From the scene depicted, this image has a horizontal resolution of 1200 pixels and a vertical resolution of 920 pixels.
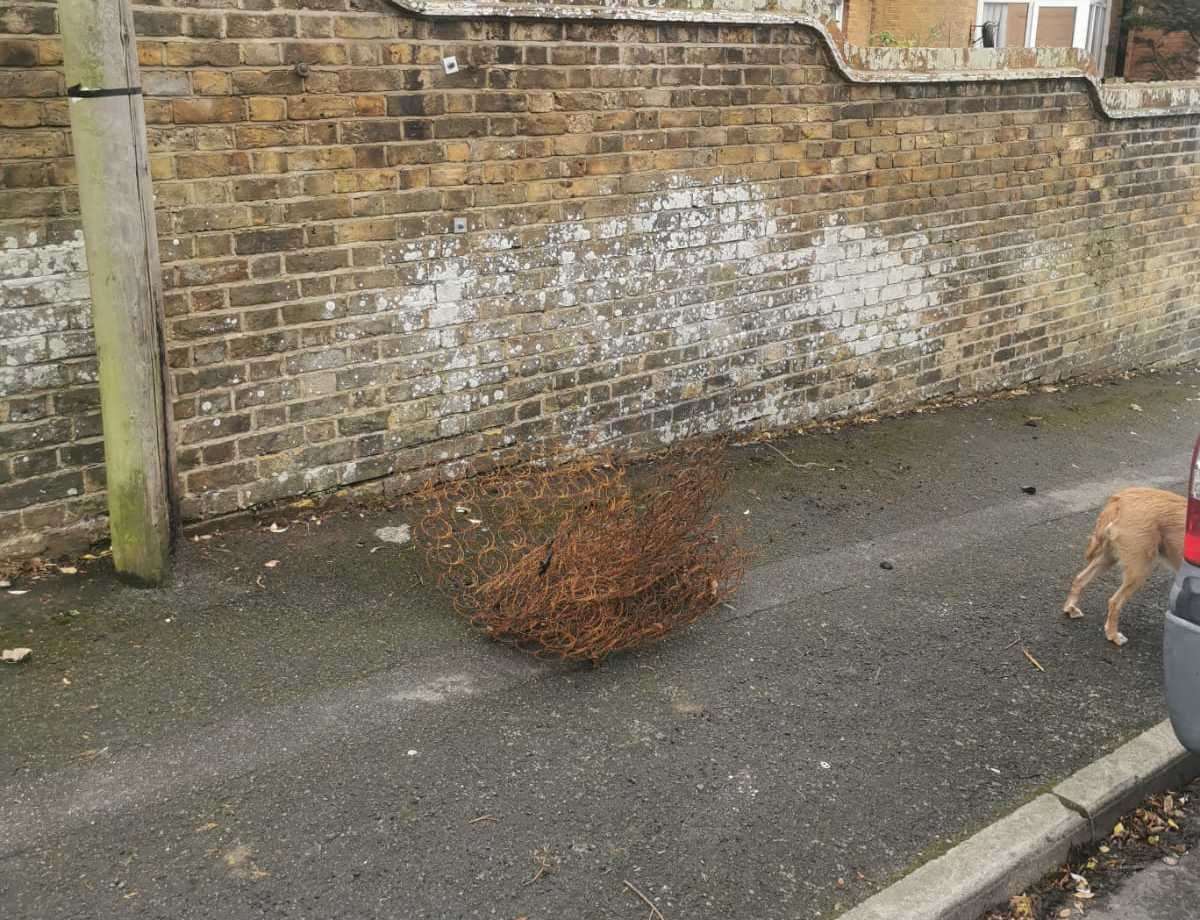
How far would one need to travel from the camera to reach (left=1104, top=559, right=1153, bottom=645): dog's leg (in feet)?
15.7

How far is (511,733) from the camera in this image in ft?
12.9

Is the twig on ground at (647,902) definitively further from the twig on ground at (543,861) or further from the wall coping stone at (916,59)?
the wall coping stone at (916,59)

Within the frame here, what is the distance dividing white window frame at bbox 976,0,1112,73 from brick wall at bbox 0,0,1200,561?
5075 millimetres

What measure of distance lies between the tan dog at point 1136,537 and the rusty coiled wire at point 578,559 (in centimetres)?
158

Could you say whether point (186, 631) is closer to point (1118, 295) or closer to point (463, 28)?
point (463, 28)

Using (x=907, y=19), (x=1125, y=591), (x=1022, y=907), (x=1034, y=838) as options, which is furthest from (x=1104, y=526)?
(x=907, y=19)

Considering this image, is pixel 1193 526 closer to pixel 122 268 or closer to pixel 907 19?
pixel 122 268

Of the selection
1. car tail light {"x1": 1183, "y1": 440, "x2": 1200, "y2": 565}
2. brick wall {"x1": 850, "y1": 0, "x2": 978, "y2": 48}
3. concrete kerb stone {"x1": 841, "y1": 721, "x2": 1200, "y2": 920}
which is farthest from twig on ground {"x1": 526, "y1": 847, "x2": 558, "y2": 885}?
brick wall {"x1": 850, "y1": 0, "x2": 978, "y2": 48}

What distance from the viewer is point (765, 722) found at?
13.5 feet

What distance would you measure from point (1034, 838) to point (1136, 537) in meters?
1.74

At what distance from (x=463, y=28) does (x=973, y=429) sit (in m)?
4.72

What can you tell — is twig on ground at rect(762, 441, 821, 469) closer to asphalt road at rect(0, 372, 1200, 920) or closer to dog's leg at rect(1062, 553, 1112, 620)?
asphalt road at rect(0, 372, 1200, 920)

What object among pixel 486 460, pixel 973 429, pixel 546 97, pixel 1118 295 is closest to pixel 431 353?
pixel 486 460

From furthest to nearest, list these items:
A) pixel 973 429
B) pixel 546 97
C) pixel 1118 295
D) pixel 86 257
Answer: pixel 1118 295 < pixel 973 429 < pixel 546 97 < pixel 86 257
